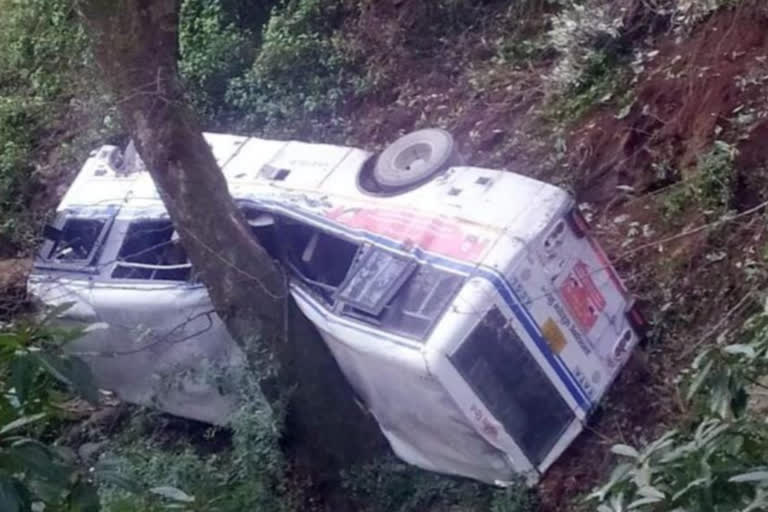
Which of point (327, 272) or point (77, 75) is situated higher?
point (327, 272)

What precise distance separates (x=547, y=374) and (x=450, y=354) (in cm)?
63

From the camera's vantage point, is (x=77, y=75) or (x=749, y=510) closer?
(x=749, y=510)

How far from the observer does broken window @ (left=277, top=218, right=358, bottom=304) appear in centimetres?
789

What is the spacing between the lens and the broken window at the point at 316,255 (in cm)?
789

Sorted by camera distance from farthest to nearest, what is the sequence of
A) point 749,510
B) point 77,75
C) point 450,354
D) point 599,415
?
1. point 77,75
2. point 599,415
3. point 450,354
4. point 749,510

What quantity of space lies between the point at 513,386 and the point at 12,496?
4554mm

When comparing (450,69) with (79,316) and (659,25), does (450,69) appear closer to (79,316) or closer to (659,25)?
(659,25)

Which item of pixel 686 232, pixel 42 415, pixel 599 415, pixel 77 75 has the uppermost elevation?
pixel 42 415

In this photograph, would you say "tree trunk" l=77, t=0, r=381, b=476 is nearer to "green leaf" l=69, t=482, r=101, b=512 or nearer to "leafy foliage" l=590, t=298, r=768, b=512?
"leafy foliage" l=590, t=298, r=768, b=512

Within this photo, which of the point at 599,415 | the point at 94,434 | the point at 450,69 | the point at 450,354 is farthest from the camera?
the point at 450,69

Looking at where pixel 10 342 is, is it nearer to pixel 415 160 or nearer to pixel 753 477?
pixel 753 477

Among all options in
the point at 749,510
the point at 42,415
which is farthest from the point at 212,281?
the point at 749,510

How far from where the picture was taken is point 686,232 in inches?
327

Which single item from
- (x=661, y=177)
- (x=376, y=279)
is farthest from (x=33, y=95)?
(x=376, y=279)
